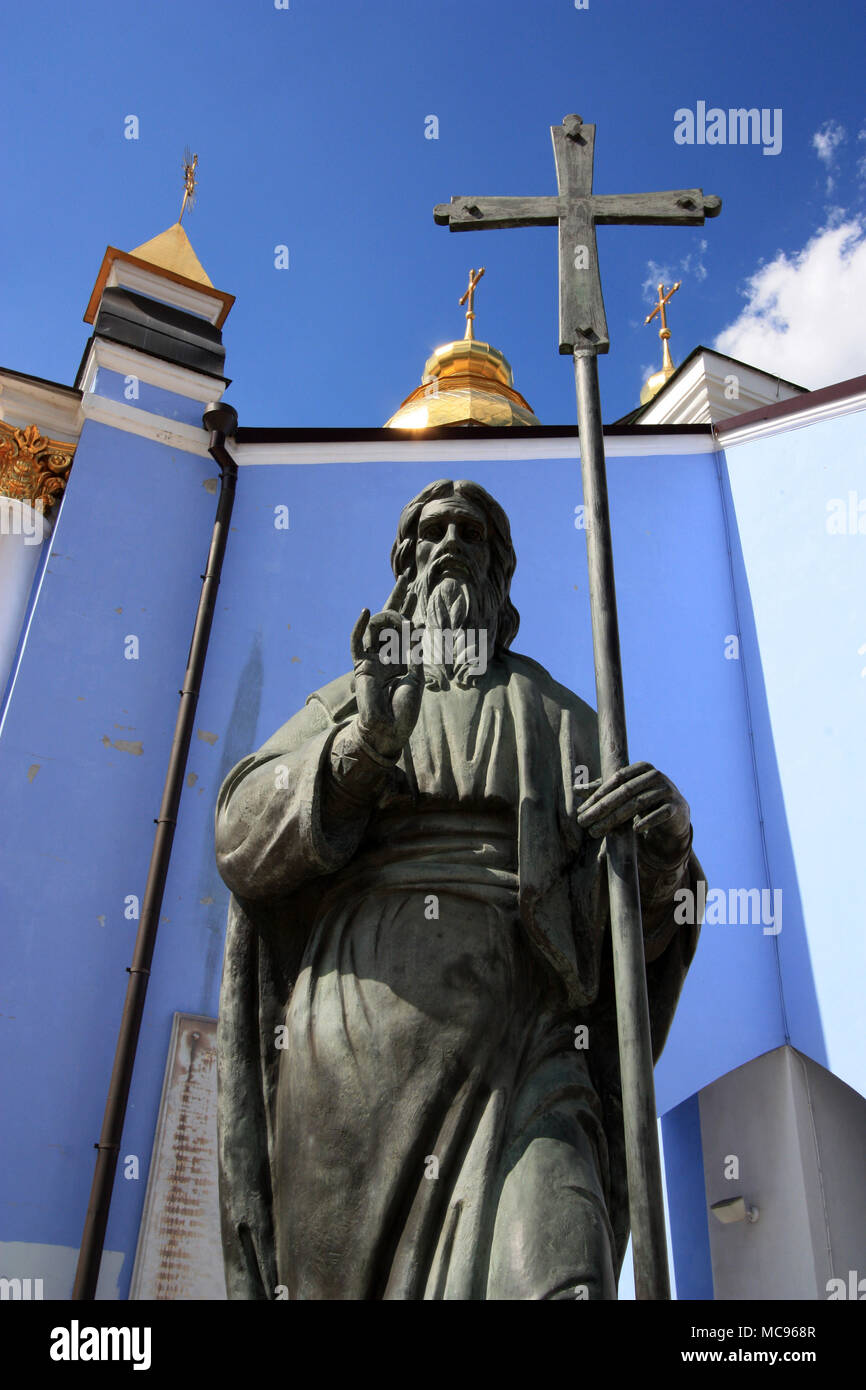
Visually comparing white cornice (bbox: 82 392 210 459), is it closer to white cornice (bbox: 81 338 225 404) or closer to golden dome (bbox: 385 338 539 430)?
white cornice (bbox: 81 338 225 404)

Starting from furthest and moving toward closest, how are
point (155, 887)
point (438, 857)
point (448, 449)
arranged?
point (448, 449), point (155, 887), point (438, 857)

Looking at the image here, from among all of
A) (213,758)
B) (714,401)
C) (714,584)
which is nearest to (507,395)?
(714,401)

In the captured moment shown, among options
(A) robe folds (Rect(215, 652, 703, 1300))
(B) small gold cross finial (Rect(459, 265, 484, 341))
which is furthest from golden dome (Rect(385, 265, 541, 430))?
(A) robe folds (Rect(215, 652, 703, 1300))

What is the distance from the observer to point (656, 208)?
11.7ft

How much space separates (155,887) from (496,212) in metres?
5.21

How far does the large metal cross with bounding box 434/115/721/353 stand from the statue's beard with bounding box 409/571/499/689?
81 centimetres

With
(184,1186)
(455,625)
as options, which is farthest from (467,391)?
(455,625)

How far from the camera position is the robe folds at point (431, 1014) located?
241 centimetres

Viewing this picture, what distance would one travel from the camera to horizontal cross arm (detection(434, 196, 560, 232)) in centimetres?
352

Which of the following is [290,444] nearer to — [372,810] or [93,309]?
[93,309]

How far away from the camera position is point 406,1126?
2.48 m

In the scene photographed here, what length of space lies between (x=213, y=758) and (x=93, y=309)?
4.36 metres

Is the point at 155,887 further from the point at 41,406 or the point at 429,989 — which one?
the point at 429,989

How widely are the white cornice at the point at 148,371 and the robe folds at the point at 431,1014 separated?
7317mm
